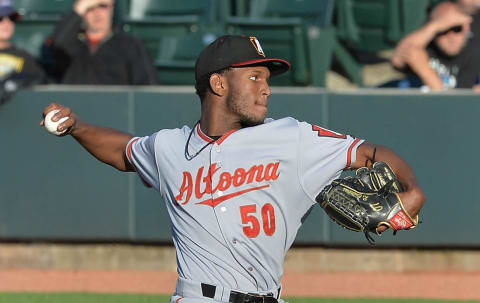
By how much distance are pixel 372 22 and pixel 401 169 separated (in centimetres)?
678

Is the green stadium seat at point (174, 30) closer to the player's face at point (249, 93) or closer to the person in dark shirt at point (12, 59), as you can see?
the person in dark shirt at point (12, 59)

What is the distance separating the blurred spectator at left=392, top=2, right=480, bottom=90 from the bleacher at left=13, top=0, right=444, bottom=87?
898 mm

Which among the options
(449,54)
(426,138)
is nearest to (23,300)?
(426,138)

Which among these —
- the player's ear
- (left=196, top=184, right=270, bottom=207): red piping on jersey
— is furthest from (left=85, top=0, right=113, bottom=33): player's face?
(left=196, top=184, right=270, bottom=207): red piping on jersey

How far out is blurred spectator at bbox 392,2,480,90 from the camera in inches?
344

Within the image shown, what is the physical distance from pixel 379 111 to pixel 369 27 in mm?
2448

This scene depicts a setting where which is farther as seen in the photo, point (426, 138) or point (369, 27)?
point (369, 27)

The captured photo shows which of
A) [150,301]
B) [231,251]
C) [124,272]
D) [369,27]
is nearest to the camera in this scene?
[231,251]

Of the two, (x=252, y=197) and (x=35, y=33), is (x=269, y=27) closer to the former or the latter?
(x=35, y=33)

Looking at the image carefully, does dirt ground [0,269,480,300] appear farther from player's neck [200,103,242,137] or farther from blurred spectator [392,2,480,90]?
player's neck [200,103,242,137]

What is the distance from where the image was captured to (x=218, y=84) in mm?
4477

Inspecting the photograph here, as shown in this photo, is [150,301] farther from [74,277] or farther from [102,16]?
[102,16]

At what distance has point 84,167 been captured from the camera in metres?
8.66

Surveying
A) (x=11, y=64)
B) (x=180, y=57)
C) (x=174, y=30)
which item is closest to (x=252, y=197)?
(x=11, y=64)
